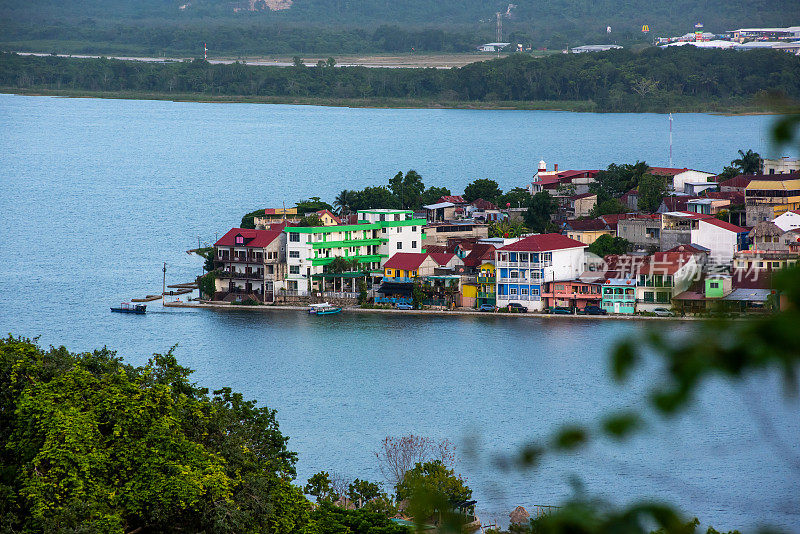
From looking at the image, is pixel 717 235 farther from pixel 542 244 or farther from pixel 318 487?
pixel 318 487

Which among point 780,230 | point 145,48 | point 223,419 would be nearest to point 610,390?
point 780,230

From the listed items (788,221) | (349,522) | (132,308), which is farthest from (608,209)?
(349,522)

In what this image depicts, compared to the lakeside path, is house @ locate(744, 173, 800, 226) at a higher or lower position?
higher

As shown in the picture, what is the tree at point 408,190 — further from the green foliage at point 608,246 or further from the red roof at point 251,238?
the green foliage at point 608,246

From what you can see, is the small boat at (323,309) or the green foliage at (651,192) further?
the green foliage at (651,192)

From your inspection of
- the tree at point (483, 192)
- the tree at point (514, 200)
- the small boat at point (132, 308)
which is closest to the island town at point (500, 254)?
the small boat at point (132, 308)

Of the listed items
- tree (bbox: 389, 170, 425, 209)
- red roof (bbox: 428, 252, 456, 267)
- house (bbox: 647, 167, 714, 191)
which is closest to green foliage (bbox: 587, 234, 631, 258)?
red roof (bbox: 428, 252, 456, 267)

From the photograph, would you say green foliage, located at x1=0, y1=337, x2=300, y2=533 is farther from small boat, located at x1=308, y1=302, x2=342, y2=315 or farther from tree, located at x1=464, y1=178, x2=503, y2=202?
tree, located at x1=464, y1=178, x2=503, y2=202
